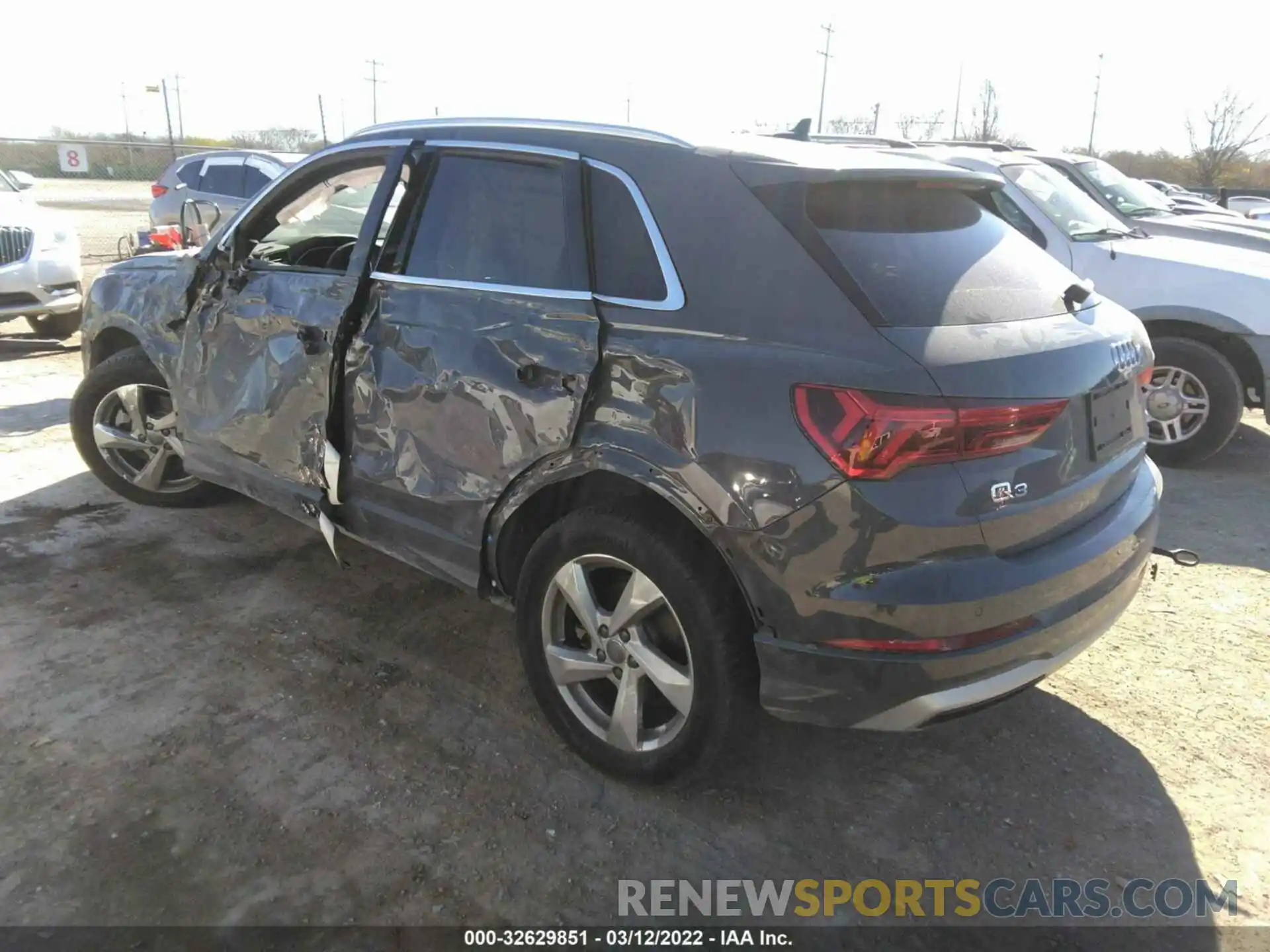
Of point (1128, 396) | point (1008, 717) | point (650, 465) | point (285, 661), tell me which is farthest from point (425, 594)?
point (1128, 396)

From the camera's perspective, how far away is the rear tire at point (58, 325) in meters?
9.39

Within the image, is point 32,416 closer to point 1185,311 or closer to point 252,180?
point 252,180

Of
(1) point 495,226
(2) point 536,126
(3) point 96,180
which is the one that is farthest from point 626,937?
(3) point 96,180

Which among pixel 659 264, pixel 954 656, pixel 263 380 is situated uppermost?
pixel 659 264

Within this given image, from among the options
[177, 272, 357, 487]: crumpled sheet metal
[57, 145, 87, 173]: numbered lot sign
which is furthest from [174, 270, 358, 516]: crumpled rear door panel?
[57, 145, 87, 173]: numbered lot sign

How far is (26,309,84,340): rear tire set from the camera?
Answer: 30.8ft

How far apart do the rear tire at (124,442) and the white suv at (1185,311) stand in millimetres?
5033

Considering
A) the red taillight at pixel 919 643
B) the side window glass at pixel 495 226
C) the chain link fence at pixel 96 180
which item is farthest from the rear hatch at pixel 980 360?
the chain link fence at pixel 96 180

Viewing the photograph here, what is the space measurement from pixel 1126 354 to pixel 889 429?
3.48 feet

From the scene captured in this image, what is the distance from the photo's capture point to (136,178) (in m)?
42.1

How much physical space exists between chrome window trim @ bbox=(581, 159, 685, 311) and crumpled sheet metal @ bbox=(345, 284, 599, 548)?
4.5 inches

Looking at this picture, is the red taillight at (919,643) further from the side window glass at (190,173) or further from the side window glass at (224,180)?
the side window glass at (190,173)

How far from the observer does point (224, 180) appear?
512 inches

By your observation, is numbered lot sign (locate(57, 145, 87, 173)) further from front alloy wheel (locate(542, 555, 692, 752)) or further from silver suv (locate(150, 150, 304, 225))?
front alloy wheel (locate(542, 555, 692, 752))
